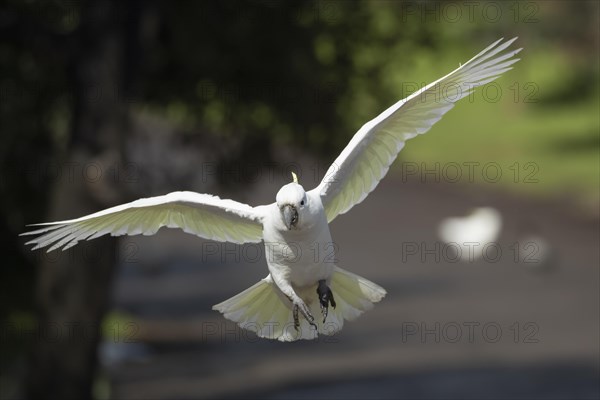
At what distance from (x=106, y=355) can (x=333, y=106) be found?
5.94m

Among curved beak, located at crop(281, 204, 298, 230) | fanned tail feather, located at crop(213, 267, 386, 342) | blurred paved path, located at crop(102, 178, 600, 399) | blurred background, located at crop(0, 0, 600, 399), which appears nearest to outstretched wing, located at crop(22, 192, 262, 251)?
fanned tail feather, located at crop(213, 267, 386, 342)

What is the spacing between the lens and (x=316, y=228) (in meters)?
6.36

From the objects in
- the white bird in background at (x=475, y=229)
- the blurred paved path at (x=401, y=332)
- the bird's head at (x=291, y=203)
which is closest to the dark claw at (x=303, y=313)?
the bird's head at (x=291, y=203)

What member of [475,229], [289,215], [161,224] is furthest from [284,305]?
[475,229]

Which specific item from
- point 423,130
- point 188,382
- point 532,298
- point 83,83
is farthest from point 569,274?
point 423,130

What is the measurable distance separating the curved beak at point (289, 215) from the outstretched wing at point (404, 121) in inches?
34.0

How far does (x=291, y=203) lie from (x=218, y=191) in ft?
36.0

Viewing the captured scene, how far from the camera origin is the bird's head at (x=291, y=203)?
6031mm

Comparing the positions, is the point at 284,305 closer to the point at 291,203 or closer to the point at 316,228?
the point at 316,228

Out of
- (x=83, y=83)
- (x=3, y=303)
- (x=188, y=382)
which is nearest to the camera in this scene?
(x=83, y=83)

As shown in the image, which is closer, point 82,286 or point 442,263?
point 82,286

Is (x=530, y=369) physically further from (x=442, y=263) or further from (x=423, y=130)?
(x=423, y=130)

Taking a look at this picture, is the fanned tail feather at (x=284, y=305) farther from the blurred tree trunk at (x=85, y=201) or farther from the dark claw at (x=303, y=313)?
Result: the blurred tree trunk at (x=85, y=201)

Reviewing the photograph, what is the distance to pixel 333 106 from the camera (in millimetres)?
16047
